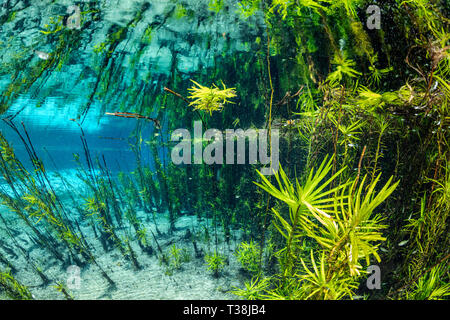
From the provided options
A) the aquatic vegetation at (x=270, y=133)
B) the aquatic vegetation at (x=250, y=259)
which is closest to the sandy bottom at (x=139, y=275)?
the aquatic vegetation at (x=270, y=133)

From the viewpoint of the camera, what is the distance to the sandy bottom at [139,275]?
3697mm

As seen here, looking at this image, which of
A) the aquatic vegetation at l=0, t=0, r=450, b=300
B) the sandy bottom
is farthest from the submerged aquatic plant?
the sandy bottom

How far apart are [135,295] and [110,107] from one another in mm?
10723

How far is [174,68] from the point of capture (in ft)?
24.9

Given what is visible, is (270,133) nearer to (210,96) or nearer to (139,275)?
(210,96)

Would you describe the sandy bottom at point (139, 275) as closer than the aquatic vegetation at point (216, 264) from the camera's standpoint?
Yes

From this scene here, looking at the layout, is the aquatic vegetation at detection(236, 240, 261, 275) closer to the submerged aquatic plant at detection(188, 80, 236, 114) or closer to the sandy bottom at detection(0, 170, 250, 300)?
the sandy bottom at detection(0, 170, 250, 300)

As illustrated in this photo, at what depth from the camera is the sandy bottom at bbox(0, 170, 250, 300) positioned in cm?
370

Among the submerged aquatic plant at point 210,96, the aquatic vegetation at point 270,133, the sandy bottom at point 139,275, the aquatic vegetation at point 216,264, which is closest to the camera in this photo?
the aquatic vegetation at point 270,133

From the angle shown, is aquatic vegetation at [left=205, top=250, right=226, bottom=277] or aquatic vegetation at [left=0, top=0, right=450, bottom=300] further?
aquatic vegetation at [left=205, top=250, right=226, bottom=277]

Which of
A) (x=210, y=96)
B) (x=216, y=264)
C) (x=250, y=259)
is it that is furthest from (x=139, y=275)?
(x=210, y=96)

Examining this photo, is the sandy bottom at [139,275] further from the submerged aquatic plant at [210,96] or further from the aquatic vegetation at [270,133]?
the submerged aquatic plant at [210,96]

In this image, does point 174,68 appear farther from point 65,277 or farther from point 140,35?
point 65,277

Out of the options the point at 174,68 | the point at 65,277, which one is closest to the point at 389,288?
the point at 65,277
